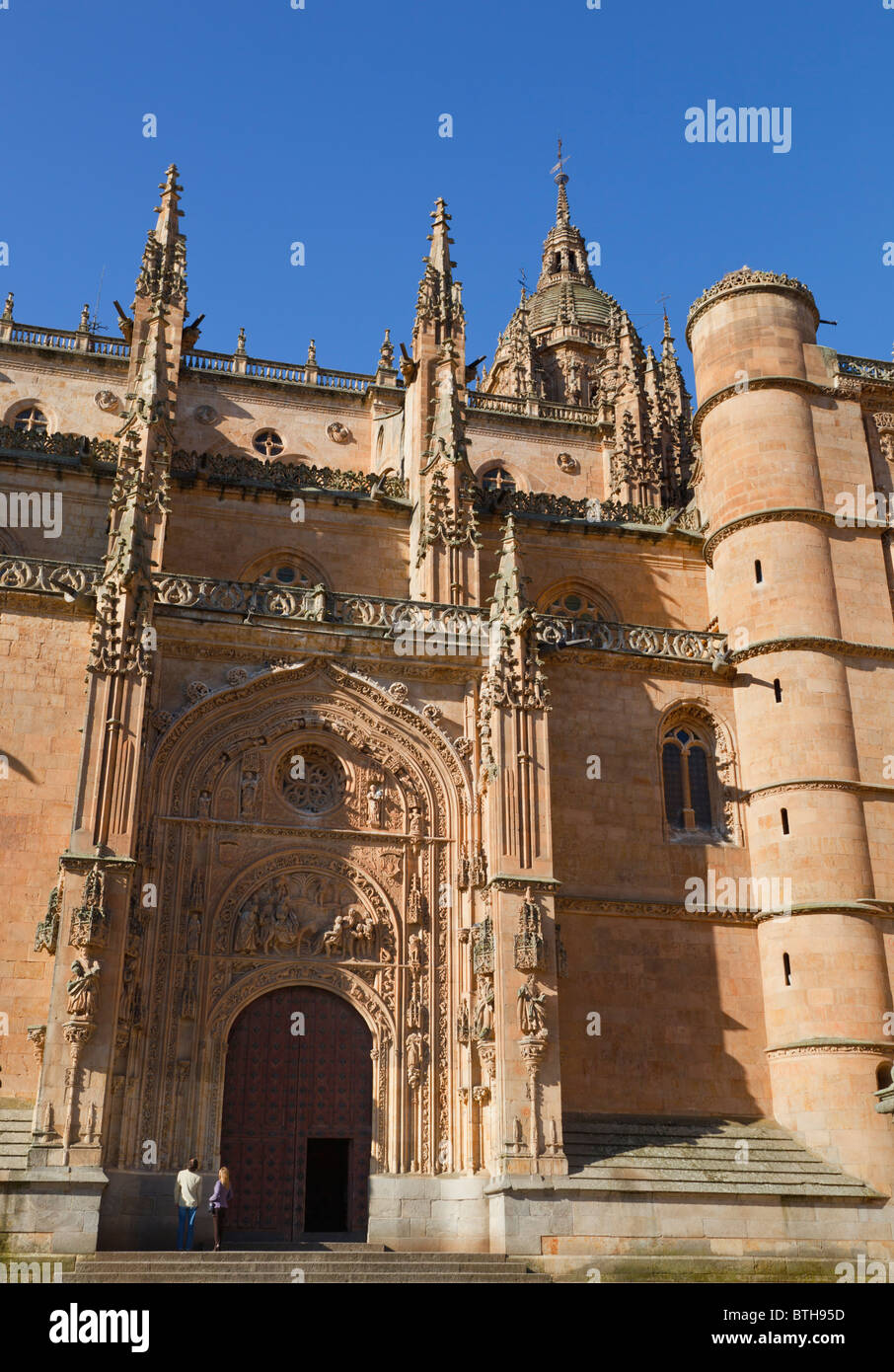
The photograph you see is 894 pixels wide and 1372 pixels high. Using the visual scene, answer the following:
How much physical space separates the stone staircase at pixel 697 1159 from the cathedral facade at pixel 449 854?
0.24 feet

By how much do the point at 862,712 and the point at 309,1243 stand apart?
44.8 feet

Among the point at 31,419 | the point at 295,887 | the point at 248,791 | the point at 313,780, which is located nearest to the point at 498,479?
the point at 31,419

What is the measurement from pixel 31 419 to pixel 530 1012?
880 inches

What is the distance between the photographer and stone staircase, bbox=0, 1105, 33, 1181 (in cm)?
1742

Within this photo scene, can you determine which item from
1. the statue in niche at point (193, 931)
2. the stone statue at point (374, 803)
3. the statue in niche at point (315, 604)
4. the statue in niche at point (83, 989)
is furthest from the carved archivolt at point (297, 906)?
the statue in niche at point (315, 604)

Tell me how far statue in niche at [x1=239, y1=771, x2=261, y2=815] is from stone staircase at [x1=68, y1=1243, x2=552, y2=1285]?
262 inches

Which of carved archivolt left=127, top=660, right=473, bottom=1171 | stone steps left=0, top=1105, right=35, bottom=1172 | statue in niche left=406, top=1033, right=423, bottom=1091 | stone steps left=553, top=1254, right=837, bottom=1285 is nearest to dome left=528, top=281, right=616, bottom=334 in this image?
carved archivolt left=127, top=660, right=473, bottom=1171

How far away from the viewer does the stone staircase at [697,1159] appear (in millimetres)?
19578

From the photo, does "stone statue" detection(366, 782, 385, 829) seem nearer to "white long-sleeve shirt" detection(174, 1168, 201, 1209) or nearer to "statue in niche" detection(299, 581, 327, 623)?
"statue in niche" detection(299, 581, 327, 623)

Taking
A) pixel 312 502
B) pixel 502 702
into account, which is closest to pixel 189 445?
pixel 312 502

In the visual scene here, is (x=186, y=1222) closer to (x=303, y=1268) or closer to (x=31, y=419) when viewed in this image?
(x=303, y=1268)

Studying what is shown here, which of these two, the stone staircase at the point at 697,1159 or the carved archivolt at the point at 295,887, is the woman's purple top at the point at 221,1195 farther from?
the stone staircase at the point at 697,1159
